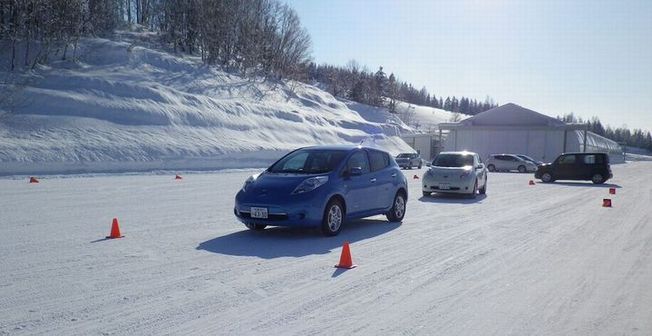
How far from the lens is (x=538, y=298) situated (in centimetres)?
603

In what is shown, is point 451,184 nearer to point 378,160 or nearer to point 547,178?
point 378,160

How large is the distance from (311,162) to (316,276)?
12.5ft

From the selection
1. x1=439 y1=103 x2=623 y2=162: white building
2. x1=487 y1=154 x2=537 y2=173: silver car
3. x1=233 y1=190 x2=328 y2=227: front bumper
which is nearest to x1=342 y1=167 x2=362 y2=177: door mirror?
x1=233 y1=190 x2=328 y2=227: front bumper

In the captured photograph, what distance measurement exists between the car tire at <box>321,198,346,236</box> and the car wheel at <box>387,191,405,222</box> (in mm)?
1960

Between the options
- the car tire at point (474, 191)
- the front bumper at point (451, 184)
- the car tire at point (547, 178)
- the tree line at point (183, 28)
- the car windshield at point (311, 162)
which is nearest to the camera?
the car windshield at point (311, 162)

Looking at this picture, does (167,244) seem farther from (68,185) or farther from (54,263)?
(68,185)

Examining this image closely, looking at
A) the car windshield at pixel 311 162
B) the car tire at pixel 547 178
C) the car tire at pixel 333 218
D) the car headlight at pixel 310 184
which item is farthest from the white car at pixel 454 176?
the car tire at pixel 547 178

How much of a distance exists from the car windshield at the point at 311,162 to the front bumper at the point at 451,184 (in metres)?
8.06

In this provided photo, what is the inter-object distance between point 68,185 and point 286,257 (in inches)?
541

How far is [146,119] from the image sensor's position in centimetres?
3534

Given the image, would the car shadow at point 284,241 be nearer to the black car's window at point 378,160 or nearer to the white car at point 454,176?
the black car's window at point 378,160

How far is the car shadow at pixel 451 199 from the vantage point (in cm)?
1680

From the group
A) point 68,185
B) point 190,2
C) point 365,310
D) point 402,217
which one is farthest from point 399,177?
point 190,2

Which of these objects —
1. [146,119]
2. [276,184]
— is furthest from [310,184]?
[146,119]
